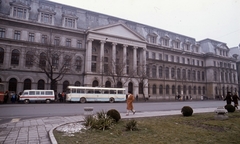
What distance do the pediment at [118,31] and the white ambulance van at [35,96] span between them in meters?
20.3

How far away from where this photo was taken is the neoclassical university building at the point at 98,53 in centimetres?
3634

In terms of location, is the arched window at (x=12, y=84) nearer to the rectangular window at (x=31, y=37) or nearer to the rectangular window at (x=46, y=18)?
the rectangular window at (x=31, y=37)

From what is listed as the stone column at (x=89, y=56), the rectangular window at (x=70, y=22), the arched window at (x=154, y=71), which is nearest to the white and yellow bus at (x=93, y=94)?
the stone column at (x=89, y=56)

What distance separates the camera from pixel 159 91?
5572 centimetres

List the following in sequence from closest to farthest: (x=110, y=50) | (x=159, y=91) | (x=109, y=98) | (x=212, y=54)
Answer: (x=109, y=98) → (x=110, y=50) → (x=159, y=91) → (x=212, y=54)

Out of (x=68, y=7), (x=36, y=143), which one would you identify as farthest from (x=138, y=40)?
(x=36, y=143)

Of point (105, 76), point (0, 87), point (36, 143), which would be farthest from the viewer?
point (105, 76)

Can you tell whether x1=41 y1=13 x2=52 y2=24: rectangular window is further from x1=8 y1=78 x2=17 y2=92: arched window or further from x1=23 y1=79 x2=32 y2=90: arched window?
x1=8 y1=78 x2=17 y2=92: arched window

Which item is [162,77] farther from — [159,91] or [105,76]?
[105,76]

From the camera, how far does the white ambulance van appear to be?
2759 centimetres

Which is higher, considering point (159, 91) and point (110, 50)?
point (110, 50)

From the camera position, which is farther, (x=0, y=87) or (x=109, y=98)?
(x=109, y=98)

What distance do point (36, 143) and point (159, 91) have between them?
5219cm

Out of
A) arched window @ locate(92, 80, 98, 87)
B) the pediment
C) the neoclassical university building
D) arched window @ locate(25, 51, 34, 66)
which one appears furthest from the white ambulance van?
the pediment
